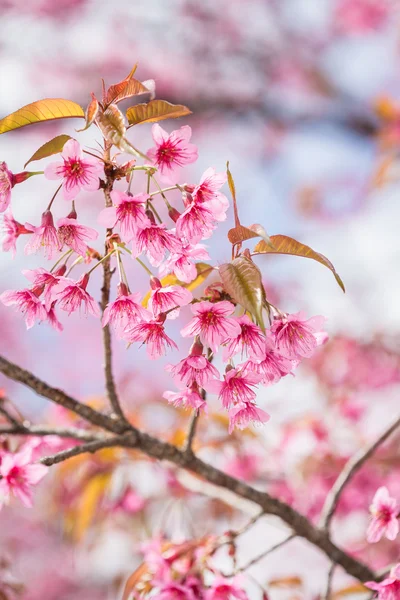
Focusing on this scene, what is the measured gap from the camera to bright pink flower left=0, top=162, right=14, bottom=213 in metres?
0.72

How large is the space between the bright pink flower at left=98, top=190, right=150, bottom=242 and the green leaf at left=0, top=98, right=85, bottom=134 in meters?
0.11

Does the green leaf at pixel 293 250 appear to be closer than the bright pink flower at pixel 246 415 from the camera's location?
Yes

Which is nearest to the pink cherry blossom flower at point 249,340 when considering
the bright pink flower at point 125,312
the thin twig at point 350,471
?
the bright pink flower at point 125,312

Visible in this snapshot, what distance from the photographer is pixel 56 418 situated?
1812mm

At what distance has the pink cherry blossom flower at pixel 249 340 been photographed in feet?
2.22

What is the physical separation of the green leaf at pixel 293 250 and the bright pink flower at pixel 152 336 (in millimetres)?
158

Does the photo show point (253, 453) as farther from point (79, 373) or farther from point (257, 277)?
point (79, 373)

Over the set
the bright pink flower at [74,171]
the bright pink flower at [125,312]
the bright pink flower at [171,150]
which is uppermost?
the bright pink flower at [171,150]

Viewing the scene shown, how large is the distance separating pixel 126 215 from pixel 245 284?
181mm

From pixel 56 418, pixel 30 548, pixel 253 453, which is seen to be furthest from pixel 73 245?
pixel 30 548

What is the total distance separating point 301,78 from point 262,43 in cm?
56

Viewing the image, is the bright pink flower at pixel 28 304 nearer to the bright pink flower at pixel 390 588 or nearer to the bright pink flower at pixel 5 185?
the bright pink flower at pixel 5 185

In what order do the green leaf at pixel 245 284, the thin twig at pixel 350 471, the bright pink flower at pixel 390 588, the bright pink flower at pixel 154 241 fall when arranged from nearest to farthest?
the green leaf at pixel 245 284, the bright pink flower at pixel 154 241, the bright pink flower at pixel 390 588, the thin twig at pixel 350 471

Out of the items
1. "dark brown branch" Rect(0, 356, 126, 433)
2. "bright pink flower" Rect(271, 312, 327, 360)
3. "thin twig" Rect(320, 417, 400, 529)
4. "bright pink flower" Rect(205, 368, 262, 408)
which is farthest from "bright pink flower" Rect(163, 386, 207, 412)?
"thin twig" Rect(320, 417, 400, 529)
